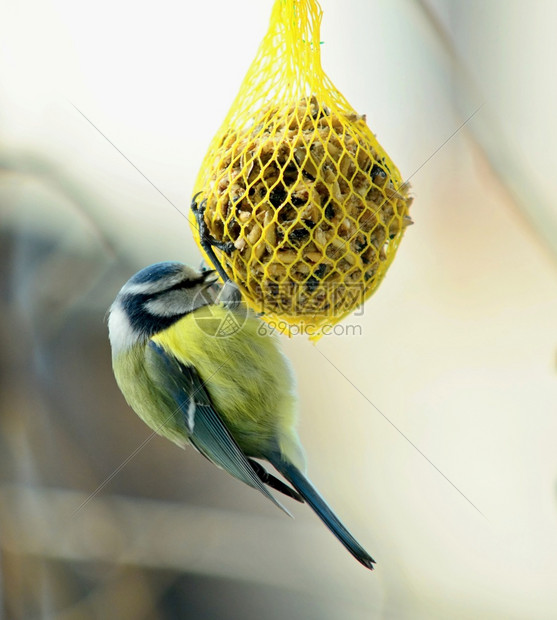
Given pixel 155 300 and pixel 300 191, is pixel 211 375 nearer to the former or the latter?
pixel 155 300

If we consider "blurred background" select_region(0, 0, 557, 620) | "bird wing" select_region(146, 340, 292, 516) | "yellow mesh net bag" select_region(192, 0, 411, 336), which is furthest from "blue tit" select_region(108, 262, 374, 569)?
"blurred background" select_region(0, 0, 557, 620)

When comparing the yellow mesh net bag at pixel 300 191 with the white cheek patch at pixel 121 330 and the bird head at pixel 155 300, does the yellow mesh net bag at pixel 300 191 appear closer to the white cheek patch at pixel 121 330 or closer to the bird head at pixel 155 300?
the bird head at pixel 155 300

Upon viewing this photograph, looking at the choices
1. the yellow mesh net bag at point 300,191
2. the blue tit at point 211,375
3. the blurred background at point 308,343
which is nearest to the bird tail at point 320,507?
the blue tit at point 211,375

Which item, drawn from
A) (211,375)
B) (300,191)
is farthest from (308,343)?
(300,191)

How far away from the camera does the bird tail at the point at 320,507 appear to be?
1.11 metres

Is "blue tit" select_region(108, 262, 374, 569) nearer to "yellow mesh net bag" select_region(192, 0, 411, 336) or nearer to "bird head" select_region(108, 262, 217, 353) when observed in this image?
"bird head" select_region(108, 262, 217, 353)

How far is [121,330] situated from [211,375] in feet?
0.69

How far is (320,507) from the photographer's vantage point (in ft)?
3.76

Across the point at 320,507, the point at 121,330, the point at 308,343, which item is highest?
the point at 121,330

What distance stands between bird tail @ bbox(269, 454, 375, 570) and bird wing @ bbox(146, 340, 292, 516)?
56mm

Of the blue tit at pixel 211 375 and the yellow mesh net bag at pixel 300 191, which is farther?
the blue tit at pixel 211 375

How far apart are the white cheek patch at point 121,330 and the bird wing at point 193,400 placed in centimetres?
5

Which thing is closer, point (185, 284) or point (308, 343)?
point (185, 284)

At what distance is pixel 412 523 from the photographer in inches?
75.9
